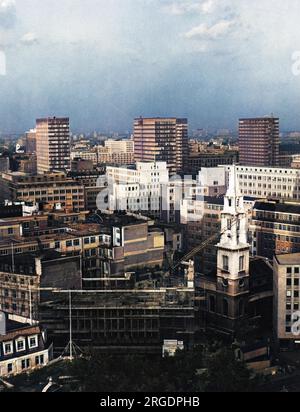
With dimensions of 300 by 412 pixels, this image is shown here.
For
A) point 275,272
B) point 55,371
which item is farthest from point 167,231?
point 55,371

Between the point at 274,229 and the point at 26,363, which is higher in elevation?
the point at 274,229

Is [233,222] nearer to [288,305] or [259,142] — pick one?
[288,305]

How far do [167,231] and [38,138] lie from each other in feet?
25.7

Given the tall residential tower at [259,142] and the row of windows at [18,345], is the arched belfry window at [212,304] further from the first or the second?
the tall residential tower at [259,142]

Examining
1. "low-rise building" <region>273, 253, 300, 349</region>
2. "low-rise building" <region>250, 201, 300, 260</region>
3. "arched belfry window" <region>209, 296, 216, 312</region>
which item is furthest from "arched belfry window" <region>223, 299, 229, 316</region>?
"low-rise building" <region>250, 201, 300, 260</region>

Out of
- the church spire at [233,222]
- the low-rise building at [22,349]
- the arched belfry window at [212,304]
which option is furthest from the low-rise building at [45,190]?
the low-rise building at [22,349]

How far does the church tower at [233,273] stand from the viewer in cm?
582

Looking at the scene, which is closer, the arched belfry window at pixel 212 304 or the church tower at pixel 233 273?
the church tower at pixel 233 273

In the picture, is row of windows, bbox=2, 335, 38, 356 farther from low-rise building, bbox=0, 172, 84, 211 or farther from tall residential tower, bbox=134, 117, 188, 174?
tall residential tower, bbox=134, 117, 188, 174

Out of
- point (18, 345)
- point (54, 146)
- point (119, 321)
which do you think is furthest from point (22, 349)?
point (54, 146)

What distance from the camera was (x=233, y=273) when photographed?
19.1 ft

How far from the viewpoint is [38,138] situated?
15016mm

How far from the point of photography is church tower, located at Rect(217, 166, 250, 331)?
19.1 ft
